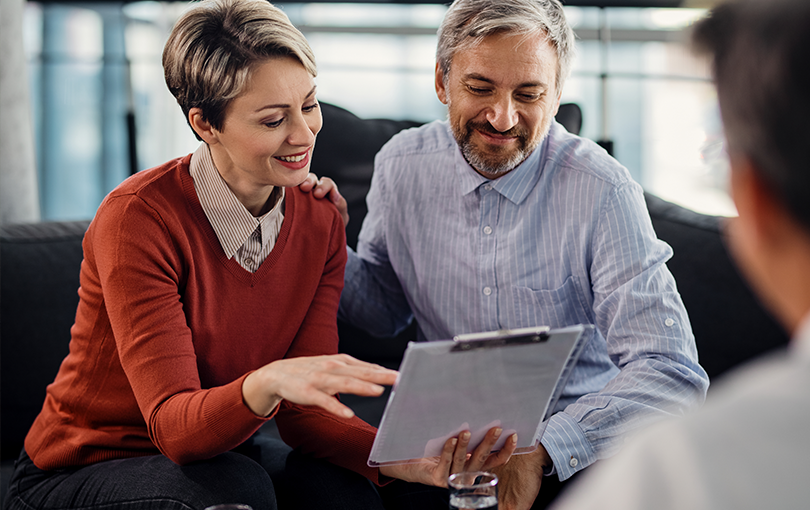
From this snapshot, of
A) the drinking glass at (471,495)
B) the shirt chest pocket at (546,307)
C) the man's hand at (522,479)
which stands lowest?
the man's hand at (522,479)

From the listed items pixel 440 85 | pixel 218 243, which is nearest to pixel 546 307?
pixel 440 85

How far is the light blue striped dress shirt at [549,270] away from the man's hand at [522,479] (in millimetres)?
32

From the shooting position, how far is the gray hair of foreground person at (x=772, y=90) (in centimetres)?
46

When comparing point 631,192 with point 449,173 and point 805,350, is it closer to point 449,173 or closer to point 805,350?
point 449,173

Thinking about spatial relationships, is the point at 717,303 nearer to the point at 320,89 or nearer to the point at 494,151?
the point at 494,151

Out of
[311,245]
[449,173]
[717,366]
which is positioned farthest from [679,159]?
[311,245]

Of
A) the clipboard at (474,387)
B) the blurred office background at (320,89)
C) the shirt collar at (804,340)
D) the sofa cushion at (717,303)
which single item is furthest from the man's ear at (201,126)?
the blurred office background at (320,89)

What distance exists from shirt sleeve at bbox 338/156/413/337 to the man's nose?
0.34 metres

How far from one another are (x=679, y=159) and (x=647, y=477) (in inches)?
189

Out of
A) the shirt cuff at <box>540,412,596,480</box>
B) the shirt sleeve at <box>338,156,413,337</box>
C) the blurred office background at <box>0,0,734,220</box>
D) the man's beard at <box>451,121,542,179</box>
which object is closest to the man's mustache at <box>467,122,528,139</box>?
the man's beard at <box>451,121,542,179</box>

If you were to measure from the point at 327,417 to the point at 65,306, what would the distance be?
0.79m

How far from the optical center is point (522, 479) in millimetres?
1180

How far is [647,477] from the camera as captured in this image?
17.2 inches

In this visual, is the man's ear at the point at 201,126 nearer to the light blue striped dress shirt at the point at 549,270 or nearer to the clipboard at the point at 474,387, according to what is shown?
the light blue striped dress shirt at the point at 549,270
